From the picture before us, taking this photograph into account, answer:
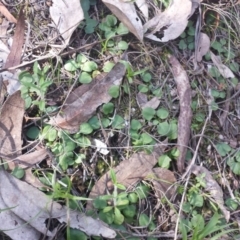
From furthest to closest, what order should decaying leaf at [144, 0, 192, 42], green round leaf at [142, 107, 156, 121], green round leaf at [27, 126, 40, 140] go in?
decaying leaf at [144, 0, 192, 42]
green round leaf at [142, 107, 156, 121]
green round leaf at [27, 126, 40, 140]

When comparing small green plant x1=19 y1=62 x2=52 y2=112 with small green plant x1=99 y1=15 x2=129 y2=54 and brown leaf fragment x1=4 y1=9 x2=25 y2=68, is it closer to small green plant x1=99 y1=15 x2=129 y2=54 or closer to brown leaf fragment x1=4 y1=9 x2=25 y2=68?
brown leaf fragment x1=4 y1=9 x2=25 y2=68

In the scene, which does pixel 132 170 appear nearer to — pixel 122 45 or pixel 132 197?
pixel 132 197

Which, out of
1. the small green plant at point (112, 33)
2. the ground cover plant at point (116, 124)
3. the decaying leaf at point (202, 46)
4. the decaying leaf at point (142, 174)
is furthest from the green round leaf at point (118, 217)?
the decaying leaf at point (202, 46)

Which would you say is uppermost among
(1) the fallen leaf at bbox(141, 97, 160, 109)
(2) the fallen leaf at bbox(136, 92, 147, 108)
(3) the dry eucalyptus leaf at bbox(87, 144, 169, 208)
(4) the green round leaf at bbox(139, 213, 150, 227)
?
(2) the fallen leaf at bbox(136, 92, 147, 108)

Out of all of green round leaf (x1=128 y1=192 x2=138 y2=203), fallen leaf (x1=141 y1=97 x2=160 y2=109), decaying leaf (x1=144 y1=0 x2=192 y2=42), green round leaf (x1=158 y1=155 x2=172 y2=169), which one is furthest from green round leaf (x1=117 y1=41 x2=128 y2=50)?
green round leaf (x1=128 y1=192 x2=138 y2=203)

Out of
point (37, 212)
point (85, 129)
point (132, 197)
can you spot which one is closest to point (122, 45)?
point (85, 129)

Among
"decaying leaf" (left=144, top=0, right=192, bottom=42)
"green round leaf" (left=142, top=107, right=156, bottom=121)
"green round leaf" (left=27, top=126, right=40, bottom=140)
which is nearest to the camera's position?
"green round leaf" (left=27, top=126, right=40, bottom=140)
